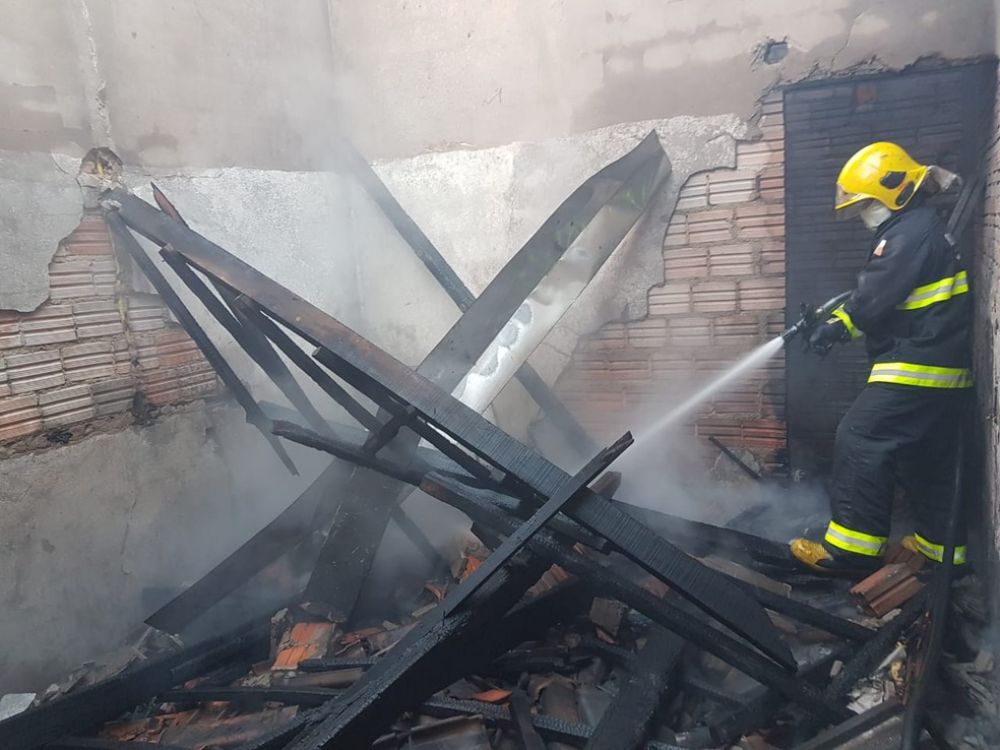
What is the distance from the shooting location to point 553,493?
2.20m

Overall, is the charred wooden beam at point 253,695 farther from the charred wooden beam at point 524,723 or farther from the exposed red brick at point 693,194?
the exposed red brick at point 693,194

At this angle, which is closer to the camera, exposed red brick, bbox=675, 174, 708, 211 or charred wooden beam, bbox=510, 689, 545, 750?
charred wooden beam, bbox=510, 689, 545, 750

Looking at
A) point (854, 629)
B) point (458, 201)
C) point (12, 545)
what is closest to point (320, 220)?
point (458, 201)

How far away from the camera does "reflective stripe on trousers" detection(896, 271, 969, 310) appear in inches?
127

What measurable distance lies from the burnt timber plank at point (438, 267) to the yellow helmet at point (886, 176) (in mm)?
2375

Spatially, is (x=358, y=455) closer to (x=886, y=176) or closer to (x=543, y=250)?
(x=543, y=250)

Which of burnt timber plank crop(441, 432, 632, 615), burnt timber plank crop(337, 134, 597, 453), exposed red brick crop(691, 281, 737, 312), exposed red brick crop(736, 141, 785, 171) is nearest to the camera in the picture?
burnt timber plank crop(441, 432, 632, 615)

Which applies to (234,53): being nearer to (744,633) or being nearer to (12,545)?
(12,545)

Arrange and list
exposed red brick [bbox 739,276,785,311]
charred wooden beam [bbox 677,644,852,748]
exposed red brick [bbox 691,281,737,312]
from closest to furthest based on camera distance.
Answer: charred wooden beam [bbox 677,644,852,748] < exposed red brick [bbox 739,276,785,311] < exposed red brick [bbox 691,281,737,312]

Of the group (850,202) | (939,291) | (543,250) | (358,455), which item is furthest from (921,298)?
(358,455)

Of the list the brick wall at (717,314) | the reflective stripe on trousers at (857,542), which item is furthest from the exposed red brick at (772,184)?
the reflective stripe on trousers at (857,542)

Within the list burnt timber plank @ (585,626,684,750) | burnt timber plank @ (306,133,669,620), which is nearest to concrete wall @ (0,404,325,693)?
burnt timber plank @ (306,133,669,620)

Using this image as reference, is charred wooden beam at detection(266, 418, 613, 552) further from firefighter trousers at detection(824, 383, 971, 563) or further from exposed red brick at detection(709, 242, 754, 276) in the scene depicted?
exposed red brick at detection(709, 242, 754, 276)

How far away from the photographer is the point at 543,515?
84.3 inches
